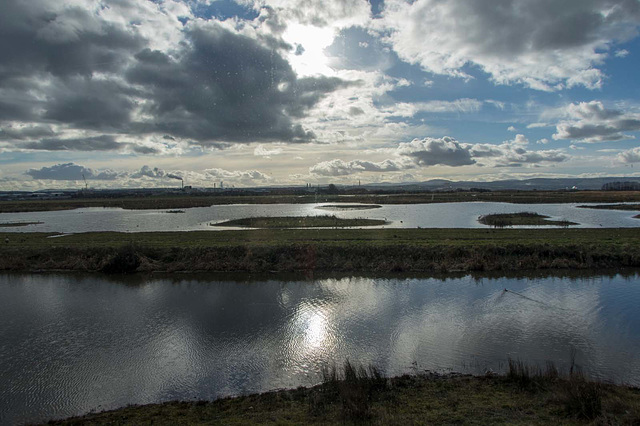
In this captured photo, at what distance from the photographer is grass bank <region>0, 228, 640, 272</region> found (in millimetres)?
27484

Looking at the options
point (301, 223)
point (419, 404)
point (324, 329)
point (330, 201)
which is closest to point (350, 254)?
point (324, 329)

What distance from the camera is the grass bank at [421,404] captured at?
838cm

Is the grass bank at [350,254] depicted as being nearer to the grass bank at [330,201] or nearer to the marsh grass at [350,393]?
the marsh grass at [350,393]

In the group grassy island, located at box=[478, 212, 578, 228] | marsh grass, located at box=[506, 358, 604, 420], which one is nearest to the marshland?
marsh grass, located at box=[506, 358, 604, 420]

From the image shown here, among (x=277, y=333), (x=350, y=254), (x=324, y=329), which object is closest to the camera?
(x=277, y=333)

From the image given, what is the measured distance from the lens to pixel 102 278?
27953mm

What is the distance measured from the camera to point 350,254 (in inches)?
1161

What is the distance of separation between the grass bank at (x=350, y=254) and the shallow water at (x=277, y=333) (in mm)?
2601

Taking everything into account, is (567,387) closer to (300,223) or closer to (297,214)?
(300,223)

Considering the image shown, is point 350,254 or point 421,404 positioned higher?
point 350,254

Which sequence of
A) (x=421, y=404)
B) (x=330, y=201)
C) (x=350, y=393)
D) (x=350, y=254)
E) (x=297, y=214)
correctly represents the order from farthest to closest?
(x=330, y=201) → (x=297, y=214) → (x=350, y=254) → (x=350, y=393) → (x=421, y=404)

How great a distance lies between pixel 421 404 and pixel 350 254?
20.2 m

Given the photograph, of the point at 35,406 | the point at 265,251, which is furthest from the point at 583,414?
the point at 265,251

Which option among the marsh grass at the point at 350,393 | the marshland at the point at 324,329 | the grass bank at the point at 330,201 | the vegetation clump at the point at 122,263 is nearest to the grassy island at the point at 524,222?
the marshland at the point at 324,329
